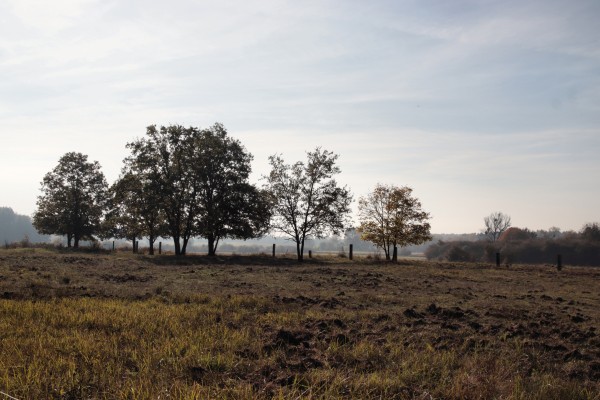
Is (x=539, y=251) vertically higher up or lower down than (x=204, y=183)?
lower down

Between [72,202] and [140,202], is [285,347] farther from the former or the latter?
[72,202]

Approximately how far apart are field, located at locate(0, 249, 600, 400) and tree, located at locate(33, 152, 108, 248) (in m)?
48.1

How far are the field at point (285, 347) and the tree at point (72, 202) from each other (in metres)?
48.1

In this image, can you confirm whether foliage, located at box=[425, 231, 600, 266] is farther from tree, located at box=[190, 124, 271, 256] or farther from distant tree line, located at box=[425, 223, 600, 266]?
tree, located at box=[190, 124, 271, 256]

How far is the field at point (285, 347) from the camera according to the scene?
576 cm

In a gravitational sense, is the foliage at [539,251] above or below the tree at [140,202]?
below

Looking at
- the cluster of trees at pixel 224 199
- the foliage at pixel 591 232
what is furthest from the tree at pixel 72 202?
the foliage at pixel 591 232

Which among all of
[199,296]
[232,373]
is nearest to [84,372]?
[232,373]

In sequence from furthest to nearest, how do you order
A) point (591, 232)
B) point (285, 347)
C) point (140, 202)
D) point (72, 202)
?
1. point (591, 232)
2. point (72, 202)
3. point (140, 202)
4. point (285, 347)

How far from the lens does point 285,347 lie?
25.7 feet

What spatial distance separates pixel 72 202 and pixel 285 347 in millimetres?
58217

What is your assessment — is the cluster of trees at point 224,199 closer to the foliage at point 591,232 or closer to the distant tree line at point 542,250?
the distant tree line at point 542,250

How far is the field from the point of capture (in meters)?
5.76

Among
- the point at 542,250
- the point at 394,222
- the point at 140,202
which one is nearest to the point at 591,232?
the point at 542,250
